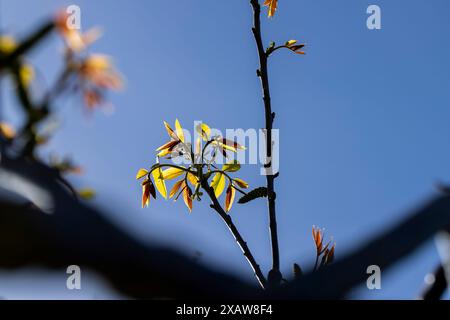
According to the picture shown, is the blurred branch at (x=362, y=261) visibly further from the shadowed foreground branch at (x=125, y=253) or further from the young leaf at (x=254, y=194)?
the young leaf at (x=254, y=194)

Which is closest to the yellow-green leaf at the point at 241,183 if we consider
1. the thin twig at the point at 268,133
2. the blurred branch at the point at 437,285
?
the thin twig at the point at 268,133

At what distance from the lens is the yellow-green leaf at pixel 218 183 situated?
929mm

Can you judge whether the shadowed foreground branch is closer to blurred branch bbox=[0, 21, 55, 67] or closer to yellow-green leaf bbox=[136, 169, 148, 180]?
blurred branch bbox=[0, 21, 55, 67]

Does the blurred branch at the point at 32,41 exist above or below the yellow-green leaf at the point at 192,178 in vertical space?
above

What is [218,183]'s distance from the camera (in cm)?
93

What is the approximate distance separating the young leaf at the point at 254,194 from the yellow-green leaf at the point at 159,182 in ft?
0.54

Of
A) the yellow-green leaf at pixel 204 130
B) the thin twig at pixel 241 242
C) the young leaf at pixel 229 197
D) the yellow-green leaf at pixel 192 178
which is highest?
the yellow-green leaf at pixel 204 130

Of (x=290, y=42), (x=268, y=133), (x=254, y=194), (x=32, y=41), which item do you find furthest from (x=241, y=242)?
(x=32, y=41)

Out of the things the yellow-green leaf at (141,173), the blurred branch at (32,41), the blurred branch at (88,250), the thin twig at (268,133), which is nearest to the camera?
the blurred branch at (88,250)

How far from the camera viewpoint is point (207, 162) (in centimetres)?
91

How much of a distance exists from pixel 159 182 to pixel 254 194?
198 millimetres

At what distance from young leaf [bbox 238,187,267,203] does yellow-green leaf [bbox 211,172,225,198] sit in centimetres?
8

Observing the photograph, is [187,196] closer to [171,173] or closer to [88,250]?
[171,173]
